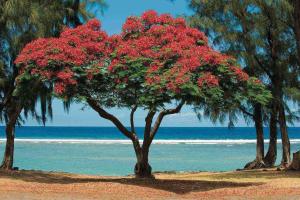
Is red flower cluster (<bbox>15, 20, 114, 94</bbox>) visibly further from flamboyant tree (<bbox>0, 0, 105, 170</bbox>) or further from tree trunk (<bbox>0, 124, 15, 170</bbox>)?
tree trunk (<bbox>0, 124, 15, 170</bbox>)

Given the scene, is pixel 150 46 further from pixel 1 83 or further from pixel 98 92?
pixel 1 83

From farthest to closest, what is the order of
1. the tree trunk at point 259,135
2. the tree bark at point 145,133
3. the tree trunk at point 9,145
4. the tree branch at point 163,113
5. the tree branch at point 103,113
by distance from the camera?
1. the tree trunk at point 259,135
2. the tree trunk at point 9,145
3. the tree bark at point 145,133
4. the tree branch at point 163,113
5. the tree branch at point 103,113

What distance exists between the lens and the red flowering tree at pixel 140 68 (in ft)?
46.3

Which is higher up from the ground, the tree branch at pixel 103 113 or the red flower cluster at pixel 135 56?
the red flower cluster at pixel 135 56

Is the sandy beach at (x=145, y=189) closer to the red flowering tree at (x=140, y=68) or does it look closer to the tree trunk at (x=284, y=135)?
the red flowering tree at (x=140, y=68)

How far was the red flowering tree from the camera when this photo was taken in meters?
14.1

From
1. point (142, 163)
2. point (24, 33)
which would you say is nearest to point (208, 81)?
point (142, 163)

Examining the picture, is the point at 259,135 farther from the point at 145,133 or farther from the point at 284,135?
the point at 145,133

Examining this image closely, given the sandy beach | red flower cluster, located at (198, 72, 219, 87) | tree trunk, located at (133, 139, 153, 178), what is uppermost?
red flower cluster, located at (198, 72, 219, 87)

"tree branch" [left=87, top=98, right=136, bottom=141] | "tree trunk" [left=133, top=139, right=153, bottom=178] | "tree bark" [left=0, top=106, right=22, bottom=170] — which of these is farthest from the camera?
"tree bark" [left=0, top=106, right=22, bottom=170]

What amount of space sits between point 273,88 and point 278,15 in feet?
10.6

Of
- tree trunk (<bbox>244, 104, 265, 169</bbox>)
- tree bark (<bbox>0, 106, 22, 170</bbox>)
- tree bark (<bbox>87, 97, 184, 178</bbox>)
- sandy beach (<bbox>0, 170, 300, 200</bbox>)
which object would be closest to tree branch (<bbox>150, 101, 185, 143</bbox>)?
tree bark (<bbox>87, 97, 184, 178</bbox>)

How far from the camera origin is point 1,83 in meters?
19.2

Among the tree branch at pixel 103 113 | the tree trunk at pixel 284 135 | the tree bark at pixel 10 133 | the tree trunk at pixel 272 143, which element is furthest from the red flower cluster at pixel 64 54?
the tree trunk at pixel 272 143
